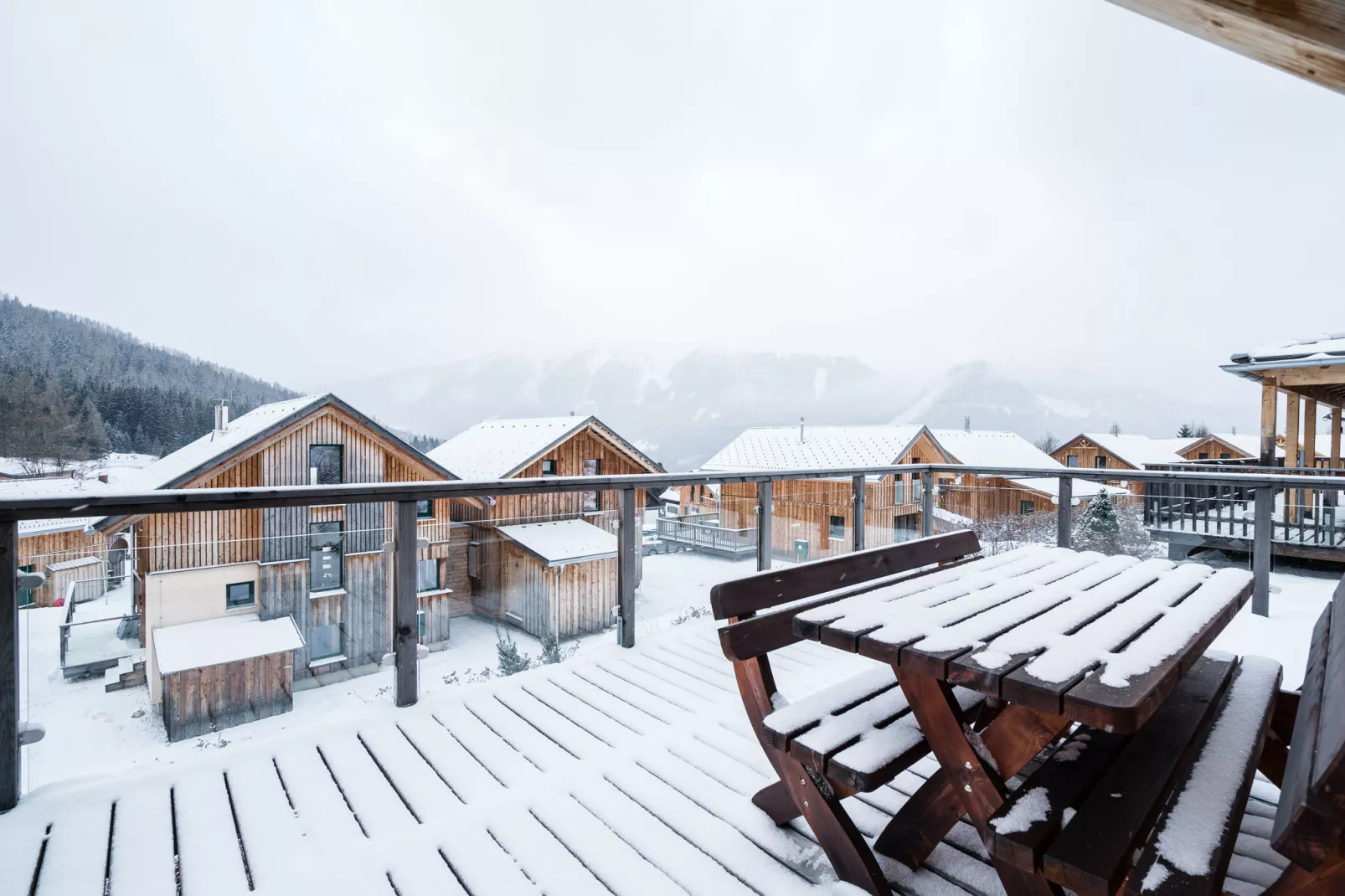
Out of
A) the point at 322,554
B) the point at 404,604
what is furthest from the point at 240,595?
the point at 404,604

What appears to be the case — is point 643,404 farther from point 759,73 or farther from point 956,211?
point 956,211

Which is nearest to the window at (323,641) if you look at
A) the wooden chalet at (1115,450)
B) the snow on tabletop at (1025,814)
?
the snow on tabletop at (1025,814)

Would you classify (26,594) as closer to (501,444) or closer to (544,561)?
(544,561)

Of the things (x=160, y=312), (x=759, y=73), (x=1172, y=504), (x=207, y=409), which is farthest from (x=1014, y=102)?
(x=160, y=312)

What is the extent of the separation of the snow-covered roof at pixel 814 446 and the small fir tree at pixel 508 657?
1274 centimetres

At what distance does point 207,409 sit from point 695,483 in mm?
8833


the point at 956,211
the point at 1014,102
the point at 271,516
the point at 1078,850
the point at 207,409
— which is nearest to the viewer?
the point at 1078,850

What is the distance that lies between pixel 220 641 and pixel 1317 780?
2.94 meters

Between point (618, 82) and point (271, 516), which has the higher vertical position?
point (618, 82)

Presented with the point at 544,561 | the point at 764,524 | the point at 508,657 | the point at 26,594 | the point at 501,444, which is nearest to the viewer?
the point at 26,594

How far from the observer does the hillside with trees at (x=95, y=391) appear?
7.89 metres

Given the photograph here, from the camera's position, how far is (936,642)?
129cm

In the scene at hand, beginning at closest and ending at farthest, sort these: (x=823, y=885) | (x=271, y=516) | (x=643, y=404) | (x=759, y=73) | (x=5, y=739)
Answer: (x=823, y=885) < (x=5, y=739) < (x=271, y=516) < (x=759, y=73) < (x=643, y=404)

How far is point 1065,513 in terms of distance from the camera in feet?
15.0
